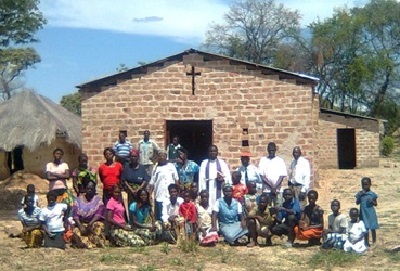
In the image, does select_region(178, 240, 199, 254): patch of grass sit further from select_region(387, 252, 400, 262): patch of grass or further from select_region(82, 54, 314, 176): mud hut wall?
select_region(82, 54, 314, 176): mud hut wall

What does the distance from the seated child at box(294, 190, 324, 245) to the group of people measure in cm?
1

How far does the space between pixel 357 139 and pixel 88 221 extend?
19.1 meters

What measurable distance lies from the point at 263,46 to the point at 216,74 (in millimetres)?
29684

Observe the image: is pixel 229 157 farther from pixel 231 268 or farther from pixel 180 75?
pixel 231 268

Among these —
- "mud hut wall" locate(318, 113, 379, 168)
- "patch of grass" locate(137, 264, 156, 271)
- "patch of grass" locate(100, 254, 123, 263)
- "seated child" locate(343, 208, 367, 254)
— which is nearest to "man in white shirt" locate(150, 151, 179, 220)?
"patch of grass" locate(100, 254, 123, 263)

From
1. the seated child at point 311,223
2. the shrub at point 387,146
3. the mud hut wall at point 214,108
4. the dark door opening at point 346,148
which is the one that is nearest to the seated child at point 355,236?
the seated child at point 311,223

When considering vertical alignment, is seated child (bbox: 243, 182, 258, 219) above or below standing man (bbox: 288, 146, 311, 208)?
below

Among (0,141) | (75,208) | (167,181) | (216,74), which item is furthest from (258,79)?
(0,141)

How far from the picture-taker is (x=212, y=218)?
34.3ft

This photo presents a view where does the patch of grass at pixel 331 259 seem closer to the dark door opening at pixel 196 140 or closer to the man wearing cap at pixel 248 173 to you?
the man wearing cap at pixel 248 173

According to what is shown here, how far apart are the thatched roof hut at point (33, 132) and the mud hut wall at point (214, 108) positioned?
413 cm

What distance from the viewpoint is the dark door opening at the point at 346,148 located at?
92.8ft

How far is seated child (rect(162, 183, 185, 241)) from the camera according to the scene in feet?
33.9

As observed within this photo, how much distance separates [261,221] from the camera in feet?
33.8
